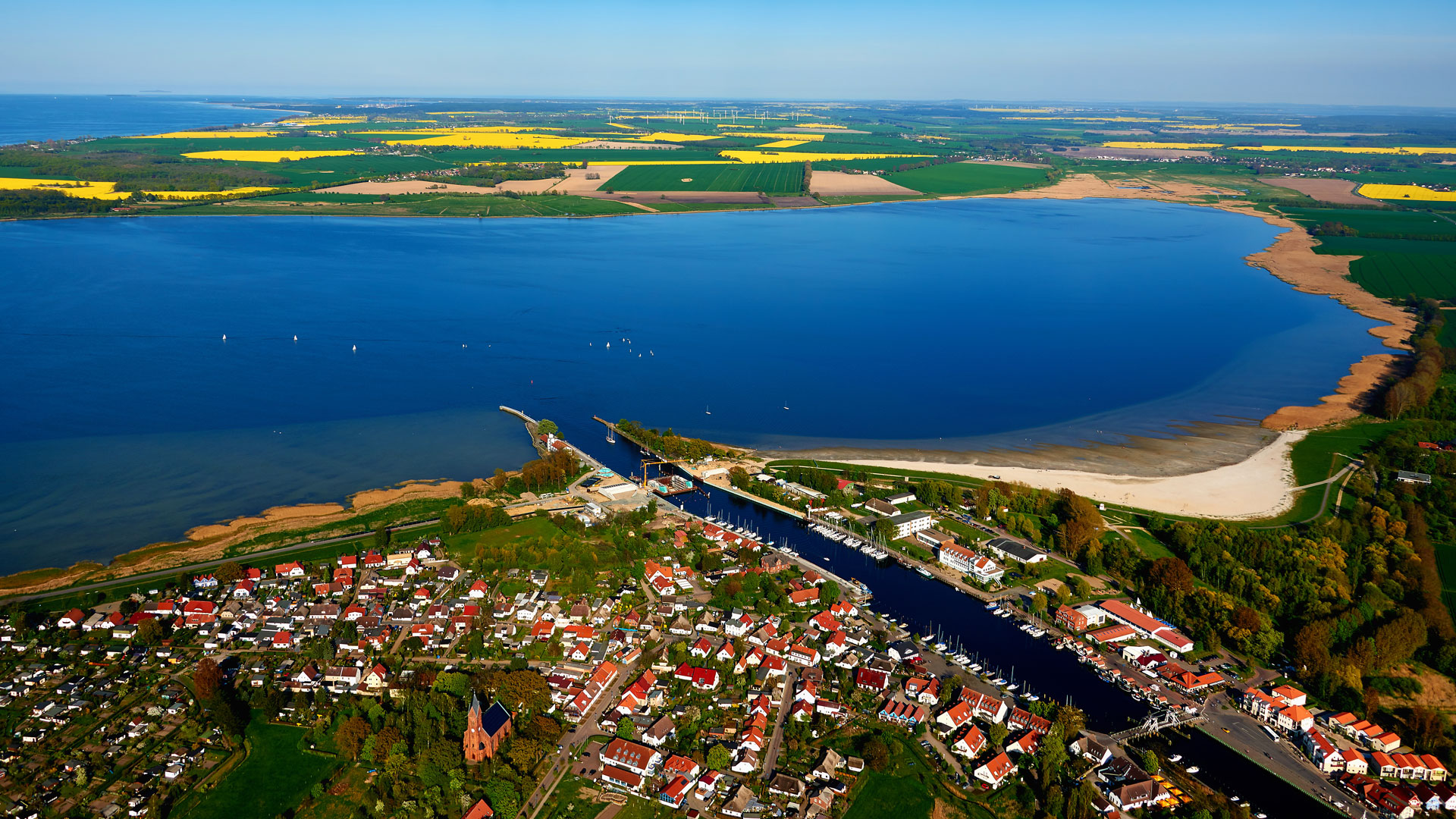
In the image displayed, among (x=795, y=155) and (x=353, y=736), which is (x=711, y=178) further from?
(x=353, y=736)

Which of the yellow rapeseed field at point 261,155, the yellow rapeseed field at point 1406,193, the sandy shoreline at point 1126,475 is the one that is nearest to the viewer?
the sandy shoreline at point 1126,475

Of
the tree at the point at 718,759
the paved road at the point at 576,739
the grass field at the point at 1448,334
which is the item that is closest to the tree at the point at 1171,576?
the tree at the point at 718,759

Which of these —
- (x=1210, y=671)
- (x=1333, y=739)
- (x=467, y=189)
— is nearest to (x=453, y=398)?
(x=1210, y=671)

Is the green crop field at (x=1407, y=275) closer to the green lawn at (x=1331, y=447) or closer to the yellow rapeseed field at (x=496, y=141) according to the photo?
the green lawn at (x=1331, y=447)

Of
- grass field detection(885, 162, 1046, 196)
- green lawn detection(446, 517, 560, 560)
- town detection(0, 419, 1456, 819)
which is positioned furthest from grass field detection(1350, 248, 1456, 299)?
green lawn detection(446, 517, 560, 560)

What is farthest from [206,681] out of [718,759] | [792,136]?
[792,136]

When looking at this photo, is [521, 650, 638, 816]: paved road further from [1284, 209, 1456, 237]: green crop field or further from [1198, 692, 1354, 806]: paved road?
[1284, 209, 1456, 237]: green crop field
